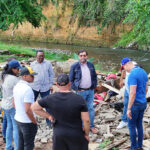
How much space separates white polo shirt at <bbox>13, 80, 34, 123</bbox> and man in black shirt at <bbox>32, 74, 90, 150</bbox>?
47cm

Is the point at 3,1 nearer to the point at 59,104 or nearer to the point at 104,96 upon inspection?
the point at 104,96

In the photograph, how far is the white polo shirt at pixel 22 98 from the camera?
3.64 m

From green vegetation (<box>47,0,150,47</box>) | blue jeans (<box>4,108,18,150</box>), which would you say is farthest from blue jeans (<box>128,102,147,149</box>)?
green vegetation (<box>47,0,150,47</box>)

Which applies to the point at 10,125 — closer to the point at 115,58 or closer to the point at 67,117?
the point at 67,117

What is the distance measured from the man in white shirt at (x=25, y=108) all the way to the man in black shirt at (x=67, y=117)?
0.49 meters

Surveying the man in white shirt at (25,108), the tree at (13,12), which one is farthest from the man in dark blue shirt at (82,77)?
the tree at (13,12)

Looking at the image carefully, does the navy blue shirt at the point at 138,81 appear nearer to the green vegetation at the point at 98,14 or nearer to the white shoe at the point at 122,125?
the white shoe at the point at 122,125

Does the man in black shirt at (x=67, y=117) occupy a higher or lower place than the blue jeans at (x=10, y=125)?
higher

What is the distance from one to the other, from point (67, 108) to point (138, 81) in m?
1.75

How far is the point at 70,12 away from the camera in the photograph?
43.7m

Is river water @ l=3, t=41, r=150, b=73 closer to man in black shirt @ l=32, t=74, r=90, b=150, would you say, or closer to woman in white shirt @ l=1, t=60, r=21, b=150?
woman in white shirt @ l=1, t=60, r=21, b=150

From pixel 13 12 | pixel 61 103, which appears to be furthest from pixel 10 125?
pixel 13 12

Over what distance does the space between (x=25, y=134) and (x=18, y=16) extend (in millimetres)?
13278

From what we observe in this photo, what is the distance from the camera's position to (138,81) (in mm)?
4141
